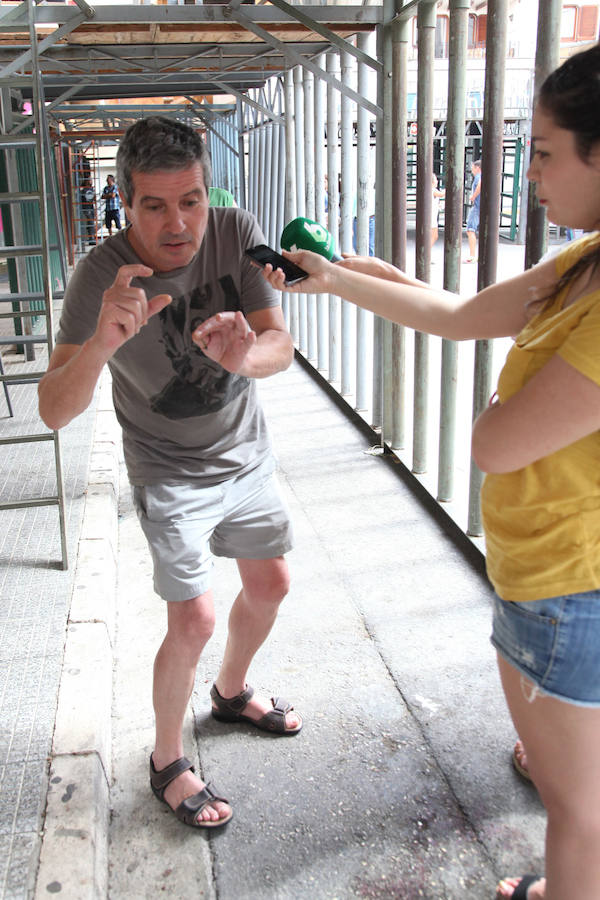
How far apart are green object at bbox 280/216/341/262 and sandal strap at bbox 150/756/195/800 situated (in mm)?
1733

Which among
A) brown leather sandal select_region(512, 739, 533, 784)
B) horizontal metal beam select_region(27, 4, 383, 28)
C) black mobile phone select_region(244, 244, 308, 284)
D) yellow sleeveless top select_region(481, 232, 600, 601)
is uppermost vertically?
horizontal metal beam select_region(27, 4, 383, 28)

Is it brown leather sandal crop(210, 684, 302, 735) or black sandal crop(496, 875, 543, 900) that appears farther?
brown leather sandal crop(210, 684, 302, 735)

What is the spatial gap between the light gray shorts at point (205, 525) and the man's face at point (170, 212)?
0.71 meters

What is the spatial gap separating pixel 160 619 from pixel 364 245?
13.4 ft

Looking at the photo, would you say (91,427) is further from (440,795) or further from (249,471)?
(440,795)

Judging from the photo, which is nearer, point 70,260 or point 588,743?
point 588,743

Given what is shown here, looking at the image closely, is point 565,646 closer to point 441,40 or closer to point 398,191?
point 398,191

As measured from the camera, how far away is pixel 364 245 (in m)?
6.87

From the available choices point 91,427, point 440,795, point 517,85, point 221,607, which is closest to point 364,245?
point 91,427

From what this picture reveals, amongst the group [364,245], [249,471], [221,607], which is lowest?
[221,607]

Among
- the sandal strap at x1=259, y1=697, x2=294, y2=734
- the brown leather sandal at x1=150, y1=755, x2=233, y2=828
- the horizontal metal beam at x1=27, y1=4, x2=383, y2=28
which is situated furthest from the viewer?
the horizontal metal beam at x1=27, y1=4, x2=383, y2=28

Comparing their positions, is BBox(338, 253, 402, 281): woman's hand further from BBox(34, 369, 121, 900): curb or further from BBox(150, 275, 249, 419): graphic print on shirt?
BBox(34, 369, 121, 900): curb

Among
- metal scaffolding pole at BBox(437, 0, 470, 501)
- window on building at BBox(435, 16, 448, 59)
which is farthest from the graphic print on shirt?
window on building at BBox(435, 16, 448, 59)

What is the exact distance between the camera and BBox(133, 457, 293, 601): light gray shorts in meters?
2.42
